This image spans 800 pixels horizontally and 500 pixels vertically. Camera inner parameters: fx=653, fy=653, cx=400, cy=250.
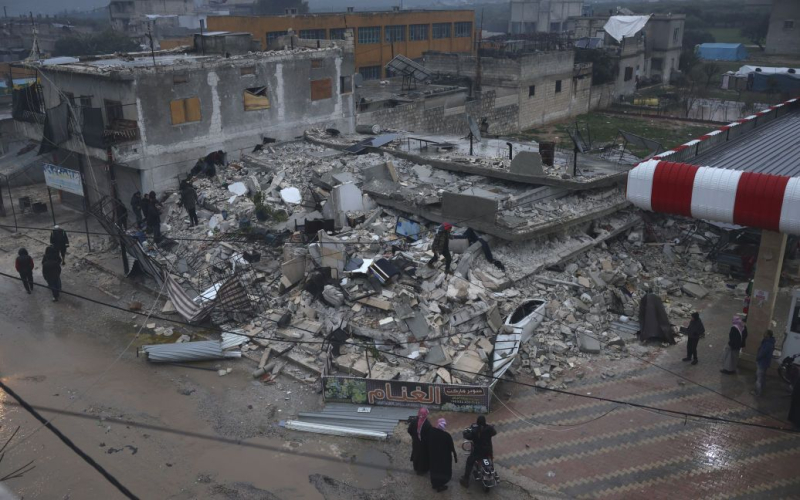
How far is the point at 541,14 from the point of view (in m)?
92.4

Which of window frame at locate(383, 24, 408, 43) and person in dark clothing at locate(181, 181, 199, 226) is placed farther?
window frame at locate(383, 24, 408, 43)

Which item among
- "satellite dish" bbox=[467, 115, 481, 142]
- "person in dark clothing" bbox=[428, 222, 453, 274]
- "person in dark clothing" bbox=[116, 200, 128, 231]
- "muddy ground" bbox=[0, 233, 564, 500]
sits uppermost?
"satellite dish" bbox=[467, 115, 481, 142]

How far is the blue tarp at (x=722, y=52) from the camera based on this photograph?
6341 cm

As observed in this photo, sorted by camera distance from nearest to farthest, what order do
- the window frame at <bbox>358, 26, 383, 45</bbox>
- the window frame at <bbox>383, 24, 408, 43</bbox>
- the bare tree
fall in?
the bare tree
the window frame at <bbox>358, 26, 383, 45</bbox>
the window frame at <bbox>383, 24, 408, 43</bbox>

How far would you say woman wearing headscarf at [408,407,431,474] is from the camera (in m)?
9.37

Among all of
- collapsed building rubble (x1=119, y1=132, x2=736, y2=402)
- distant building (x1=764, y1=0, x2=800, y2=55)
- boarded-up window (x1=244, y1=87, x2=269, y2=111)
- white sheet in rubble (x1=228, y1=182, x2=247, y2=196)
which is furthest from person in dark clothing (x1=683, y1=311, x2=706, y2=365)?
distant building (x1=764, y1=0, x2=800, y2=55)

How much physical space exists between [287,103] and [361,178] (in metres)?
6.52

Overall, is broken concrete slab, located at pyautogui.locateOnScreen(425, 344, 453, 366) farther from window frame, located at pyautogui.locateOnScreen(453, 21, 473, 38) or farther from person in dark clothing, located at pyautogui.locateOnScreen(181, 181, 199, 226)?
window frame, located at pyautogui.locateOnScreen(453, 21, 473, 38)

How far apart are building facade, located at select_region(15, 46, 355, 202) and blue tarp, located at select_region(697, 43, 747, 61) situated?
2087 inches

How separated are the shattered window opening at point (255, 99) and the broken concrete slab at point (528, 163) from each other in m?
9.69

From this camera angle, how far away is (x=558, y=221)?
1623cm

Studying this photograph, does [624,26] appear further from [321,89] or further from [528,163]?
[528,163]

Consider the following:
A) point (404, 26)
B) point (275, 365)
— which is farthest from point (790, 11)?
point (275, 365)

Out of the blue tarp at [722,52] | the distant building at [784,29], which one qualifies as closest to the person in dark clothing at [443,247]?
the blue tarp at [722,52]
